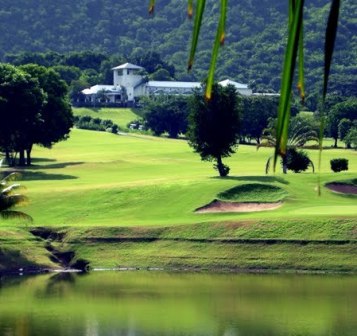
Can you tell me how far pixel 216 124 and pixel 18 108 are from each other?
2367cm

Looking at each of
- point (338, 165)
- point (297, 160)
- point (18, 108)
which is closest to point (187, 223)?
point (297, 160)

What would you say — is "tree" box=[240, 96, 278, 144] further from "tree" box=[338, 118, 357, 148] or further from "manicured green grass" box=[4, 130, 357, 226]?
"manicured green grass" box=[4, 130, 357, 226]

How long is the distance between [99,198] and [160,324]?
1212 inches

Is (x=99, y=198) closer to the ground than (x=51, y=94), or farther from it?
closer to the ground

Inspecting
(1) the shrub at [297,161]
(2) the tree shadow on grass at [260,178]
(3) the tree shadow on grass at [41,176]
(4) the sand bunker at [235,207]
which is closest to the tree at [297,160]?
(1) the shrub at [297,161]

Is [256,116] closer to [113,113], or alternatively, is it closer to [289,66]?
[113,113]

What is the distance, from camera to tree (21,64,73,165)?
10250cm

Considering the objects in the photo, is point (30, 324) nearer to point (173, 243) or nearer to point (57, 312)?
point (57, 312)

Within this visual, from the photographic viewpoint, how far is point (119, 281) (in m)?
61.2

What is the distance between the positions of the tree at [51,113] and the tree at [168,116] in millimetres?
45310

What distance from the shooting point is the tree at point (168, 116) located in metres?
155

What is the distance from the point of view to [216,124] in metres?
81.4

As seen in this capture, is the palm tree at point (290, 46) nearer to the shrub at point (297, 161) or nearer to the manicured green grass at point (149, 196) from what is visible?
the manicured green grass at point (149, 196)

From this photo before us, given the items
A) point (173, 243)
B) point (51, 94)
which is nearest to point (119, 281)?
point (173, 243)
